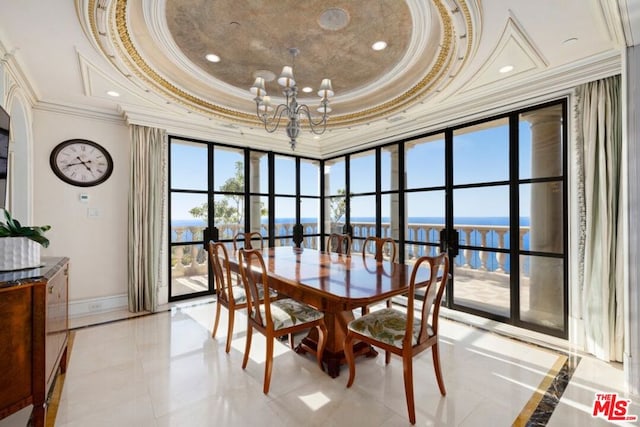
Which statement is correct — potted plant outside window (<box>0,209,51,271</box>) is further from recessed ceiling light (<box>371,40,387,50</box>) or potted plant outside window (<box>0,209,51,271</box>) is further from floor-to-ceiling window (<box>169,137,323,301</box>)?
recessed ceiling light (<box>371,40,387,50</box>)

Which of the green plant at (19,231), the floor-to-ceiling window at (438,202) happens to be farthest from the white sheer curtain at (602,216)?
the green plant at (19,231)

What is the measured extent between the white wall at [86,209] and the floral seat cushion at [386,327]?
10.9ft

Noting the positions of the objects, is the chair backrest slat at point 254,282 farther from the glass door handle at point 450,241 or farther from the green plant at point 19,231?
the glass door handle at point 450,241

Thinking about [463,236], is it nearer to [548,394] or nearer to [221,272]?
[548,394]

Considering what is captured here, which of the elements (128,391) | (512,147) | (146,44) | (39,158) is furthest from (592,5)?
(39,158)

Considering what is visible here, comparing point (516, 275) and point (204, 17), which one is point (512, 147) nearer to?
point (516, 275)

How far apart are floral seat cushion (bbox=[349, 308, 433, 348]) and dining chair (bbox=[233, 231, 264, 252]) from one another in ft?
7.19

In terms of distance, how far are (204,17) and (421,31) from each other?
1648mm

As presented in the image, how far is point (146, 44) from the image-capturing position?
2.49 m

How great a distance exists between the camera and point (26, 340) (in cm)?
162

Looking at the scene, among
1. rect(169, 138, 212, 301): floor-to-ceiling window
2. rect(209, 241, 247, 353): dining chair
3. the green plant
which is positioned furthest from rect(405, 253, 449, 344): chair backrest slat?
rect(169, 138, 212, 301): floor-to-ceiling window

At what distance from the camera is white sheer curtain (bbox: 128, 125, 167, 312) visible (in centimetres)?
375

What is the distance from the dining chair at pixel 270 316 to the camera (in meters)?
2.17

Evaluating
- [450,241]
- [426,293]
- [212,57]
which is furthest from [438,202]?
[212,57]
